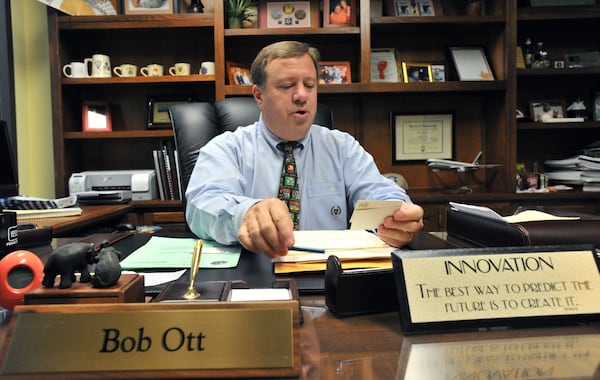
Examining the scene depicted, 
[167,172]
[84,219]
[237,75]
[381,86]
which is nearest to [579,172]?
[381,86]

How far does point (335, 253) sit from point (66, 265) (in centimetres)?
42

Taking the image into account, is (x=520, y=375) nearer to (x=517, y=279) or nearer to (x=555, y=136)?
(x=517, y=279)

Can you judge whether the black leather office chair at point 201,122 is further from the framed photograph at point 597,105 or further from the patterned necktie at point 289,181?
the framed photograph at point 597,105

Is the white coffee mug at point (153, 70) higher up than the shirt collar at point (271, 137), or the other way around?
the white coffee mug at point (153, 70)

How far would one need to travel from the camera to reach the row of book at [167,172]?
8.34ft

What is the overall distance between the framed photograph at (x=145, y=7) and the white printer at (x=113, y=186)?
928 millimetres

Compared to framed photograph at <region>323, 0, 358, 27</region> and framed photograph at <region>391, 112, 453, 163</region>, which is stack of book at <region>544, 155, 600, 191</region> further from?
framed photograph at <region>323, 0, 358, 27</region>

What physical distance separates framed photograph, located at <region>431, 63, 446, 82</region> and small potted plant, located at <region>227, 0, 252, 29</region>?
1.14 m

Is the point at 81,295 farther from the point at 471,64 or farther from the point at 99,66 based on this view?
the point at 471,64

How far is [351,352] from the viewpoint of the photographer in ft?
1.48

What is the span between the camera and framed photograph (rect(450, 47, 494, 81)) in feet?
8.61

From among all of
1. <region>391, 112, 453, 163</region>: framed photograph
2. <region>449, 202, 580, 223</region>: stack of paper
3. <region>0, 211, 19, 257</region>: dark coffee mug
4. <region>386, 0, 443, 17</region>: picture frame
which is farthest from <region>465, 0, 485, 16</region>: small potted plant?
<region>0, 211, 19, 257</region>: dark coffee mug

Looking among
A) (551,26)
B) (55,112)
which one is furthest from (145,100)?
(551,26)

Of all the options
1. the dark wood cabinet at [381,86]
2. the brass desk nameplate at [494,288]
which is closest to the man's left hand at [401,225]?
the brass desk nameplate at [494,288]
